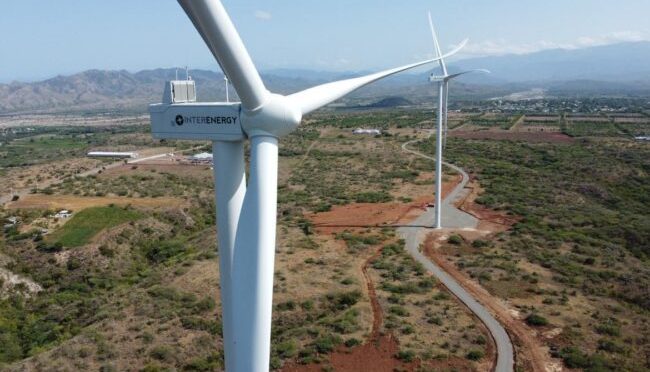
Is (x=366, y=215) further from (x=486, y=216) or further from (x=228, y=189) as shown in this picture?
(x=228, y=189)

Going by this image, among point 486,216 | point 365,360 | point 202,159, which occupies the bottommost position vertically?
point 365,360

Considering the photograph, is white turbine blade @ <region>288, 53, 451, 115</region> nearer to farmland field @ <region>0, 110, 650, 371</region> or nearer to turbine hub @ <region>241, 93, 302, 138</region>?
turbine hub @ <region>241, 93, 302, 138</region>

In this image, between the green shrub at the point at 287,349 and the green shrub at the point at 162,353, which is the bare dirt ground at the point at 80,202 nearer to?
the green shrub at the point at 162,353


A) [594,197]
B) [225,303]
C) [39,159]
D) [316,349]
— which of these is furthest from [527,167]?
[39,159]

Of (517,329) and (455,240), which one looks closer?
(517,329)

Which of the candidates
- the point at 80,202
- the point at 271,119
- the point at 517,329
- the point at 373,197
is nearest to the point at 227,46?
the point at 271,119
